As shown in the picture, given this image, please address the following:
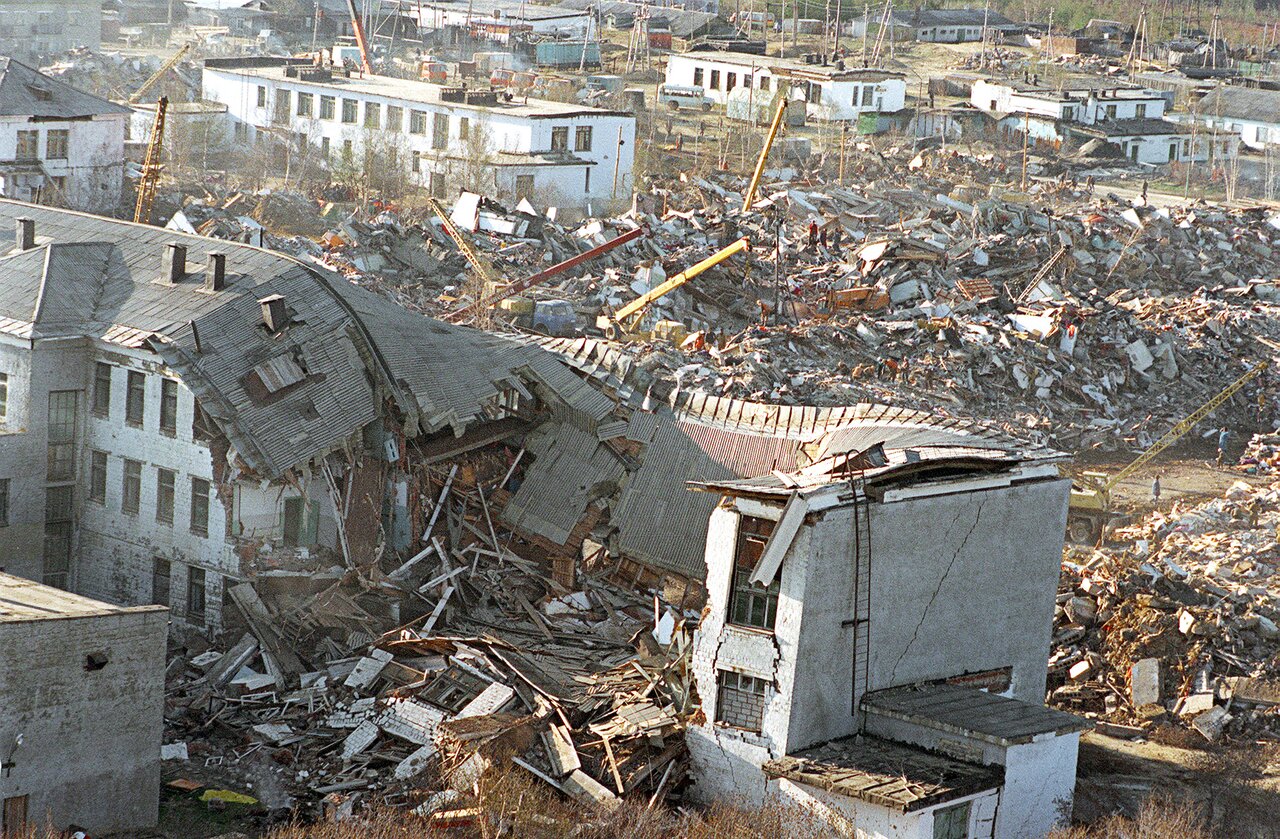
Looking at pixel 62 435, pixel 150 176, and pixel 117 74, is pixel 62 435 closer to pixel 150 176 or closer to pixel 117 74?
pixel 150 176

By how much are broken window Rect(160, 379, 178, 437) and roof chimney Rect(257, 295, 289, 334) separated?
191cm

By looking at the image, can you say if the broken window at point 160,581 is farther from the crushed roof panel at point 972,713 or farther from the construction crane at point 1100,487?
the construction crane at point 1100,487

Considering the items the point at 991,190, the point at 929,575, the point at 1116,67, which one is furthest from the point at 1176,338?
the point at 1116,67

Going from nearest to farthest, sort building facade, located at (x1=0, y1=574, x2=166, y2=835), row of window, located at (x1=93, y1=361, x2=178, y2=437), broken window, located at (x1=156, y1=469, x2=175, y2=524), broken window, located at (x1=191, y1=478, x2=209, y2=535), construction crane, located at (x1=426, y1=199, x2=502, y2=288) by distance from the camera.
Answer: building facade, located at (x1=0, y1=574, x2=166, y2=835), broken window, located at (x1=191, y1=478, x2=209, y2=535), row of window, located at (x1=93, y1=361, x2=178, y2=437), broken window, located at (x1=156, y1=469, x2=175, y2=524), construction crane, located at (x1=426, y1=199, x2=502, y2=288)

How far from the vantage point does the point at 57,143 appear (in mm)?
54281

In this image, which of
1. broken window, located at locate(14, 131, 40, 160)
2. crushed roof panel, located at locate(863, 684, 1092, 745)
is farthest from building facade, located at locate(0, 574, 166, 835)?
broken window, located at locate(14, 131, 40, 160)

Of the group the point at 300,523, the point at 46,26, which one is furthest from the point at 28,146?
the point at 46,26

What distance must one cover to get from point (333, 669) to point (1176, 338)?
98.8 feet

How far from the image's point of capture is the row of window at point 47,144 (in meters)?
53.4

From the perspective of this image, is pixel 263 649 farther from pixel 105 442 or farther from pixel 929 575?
pixel 929 575

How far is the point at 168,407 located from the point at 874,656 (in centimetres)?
1309

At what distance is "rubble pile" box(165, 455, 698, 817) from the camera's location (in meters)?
23.2

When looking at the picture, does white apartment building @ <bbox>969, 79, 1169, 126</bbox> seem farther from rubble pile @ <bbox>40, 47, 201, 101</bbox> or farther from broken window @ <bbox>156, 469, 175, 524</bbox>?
broken window @ <bbox>156, 469, 175, 524</bbox>

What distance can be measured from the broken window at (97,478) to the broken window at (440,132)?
33367mm
